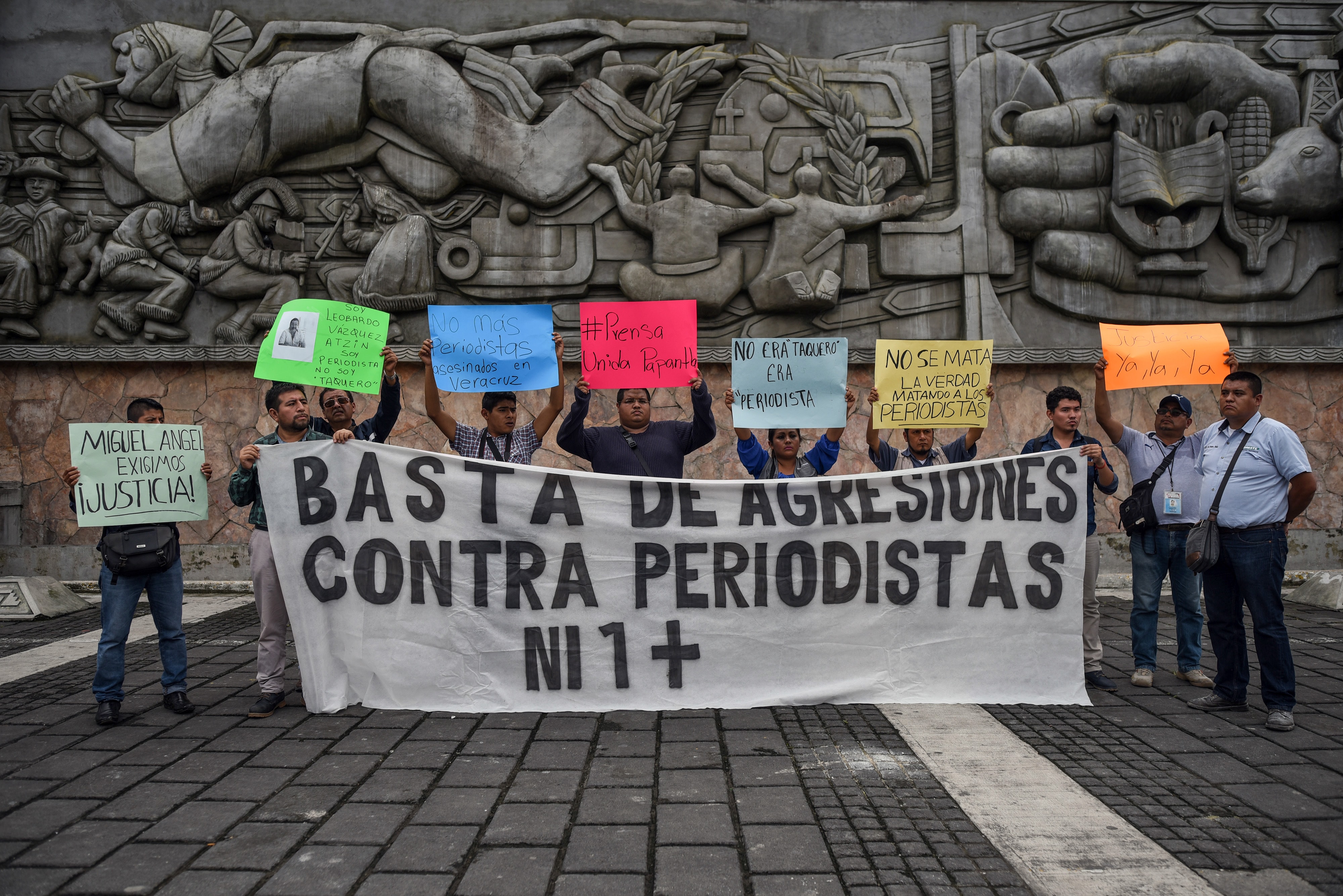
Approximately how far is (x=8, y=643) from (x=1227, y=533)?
838 cm

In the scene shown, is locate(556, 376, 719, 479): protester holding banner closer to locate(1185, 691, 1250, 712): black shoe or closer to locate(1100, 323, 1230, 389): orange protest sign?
locate(1100, 323, 1230, 389): orange protest sign

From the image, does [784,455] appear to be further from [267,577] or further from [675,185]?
[675,185]

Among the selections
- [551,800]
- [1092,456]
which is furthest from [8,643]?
[1092,456]

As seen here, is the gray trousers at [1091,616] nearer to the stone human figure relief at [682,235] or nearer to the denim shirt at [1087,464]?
the denim shirt at [1087,464]

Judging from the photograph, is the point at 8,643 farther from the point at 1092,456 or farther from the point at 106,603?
the point at 1092,456

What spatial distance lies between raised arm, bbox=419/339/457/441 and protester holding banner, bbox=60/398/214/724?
4.35 ft

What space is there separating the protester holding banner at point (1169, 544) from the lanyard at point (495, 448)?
3.66 metres

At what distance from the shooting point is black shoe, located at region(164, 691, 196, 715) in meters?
4.73

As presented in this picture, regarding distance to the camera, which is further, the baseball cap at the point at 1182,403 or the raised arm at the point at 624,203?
the raised arm at the point at 624,203

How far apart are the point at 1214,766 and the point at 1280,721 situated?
0.79 metres

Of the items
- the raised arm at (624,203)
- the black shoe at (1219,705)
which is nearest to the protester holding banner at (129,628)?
the raised arm at (624,203)

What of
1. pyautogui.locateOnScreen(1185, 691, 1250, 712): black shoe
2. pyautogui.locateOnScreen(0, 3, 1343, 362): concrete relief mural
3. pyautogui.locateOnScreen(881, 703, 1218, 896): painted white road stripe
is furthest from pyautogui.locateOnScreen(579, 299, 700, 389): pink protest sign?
pyautogui.locateOnScreen(1185, 691, 1250, 712): black shoe

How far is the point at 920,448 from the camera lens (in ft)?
18.5

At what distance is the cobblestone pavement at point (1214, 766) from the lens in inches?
123
